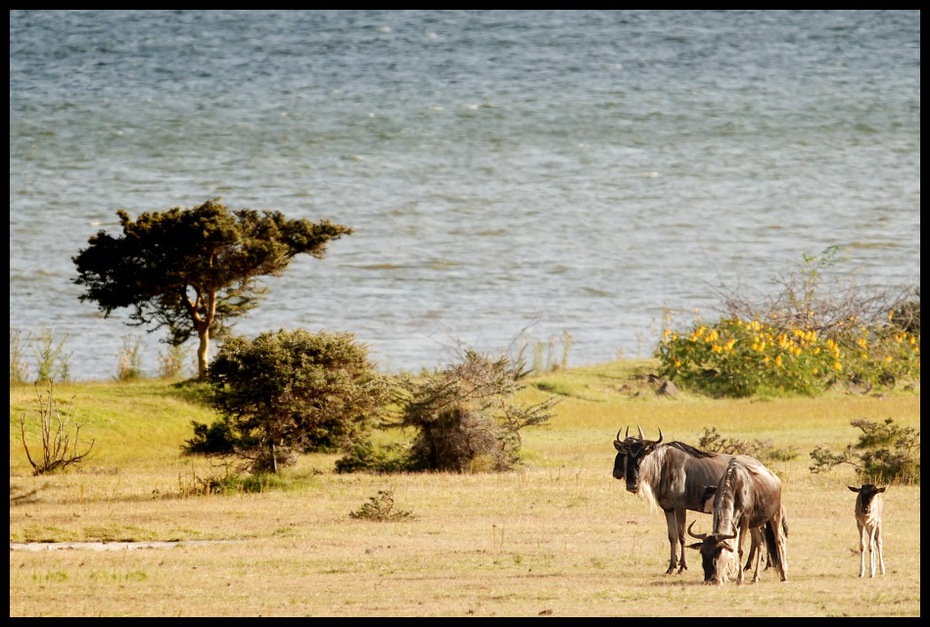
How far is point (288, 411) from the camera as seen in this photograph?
28875mm

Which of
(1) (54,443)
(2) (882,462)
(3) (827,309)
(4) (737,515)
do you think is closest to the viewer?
(4) (737,515)

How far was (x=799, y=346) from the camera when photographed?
46.6m

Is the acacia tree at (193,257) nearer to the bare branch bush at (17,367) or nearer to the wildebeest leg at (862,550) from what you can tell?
the bare branch bush at (17,367)

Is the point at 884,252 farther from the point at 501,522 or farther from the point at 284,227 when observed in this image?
the point at 501,522

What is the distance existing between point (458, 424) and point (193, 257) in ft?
32.2

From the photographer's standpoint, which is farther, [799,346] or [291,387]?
[799,346]

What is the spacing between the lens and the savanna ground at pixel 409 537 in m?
16.0

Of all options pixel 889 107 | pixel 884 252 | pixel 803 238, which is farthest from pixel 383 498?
pixel 889 107

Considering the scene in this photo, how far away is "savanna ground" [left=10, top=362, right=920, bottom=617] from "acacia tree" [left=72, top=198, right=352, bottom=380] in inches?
99.4

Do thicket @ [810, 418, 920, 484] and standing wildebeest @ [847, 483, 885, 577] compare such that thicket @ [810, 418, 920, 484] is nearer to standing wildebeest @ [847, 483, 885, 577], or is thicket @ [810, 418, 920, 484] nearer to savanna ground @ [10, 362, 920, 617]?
savanna ground @ [10, 362, 920, 617]

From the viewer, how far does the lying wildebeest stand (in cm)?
1620

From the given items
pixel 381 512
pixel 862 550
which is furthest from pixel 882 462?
pixel 862 550

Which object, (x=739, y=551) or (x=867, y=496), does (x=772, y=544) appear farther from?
(x=867, y=496)

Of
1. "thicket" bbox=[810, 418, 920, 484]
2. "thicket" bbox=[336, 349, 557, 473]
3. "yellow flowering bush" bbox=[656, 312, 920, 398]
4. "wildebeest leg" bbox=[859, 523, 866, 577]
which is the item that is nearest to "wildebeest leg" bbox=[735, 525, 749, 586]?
"wildebeest leg" bbox=[859, 523, 866, 577]
